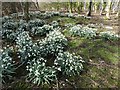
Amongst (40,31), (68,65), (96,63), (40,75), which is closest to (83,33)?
(40,31)

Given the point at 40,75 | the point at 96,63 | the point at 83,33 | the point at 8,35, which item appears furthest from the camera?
the point at 83,33

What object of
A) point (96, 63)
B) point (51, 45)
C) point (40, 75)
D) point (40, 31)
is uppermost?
point (40, 31)

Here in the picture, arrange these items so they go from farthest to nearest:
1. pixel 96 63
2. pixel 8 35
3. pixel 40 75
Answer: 1. pixel 8 35
2. pixel 96 63
3. pixel 40 75

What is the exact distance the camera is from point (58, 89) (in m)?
5.04

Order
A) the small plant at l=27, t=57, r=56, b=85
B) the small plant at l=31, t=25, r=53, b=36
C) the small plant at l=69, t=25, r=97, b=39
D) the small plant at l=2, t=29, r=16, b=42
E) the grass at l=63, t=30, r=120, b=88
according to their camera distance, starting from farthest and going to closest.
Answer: the small plant at l=31, t=25, r=53, b=36 < the small plant at l=69, t=25, r=97, b=39 < the small plant at l=2, t=29, r=16, b=42 < the grass at l=63, t=30, r=120, b=88 < the small plant at l=27, t=57, r=56, b=85

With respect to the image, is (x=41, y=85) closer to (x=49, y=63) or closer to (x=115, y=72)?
(x=49, y=63)

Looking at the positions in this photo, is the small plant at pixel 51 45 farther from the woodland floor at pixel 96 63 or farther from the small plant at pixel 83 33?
the small plant at pixel 83 33

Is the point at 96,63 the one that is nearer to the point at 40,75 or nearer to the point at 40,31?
the point at 40,75

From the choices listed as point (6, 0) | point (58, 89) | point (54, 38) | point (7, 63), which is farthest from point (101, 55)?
point (6, 0)

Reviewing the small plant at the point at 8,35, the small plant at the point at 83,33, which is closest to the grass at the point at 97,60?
the small plant at the point at 83,33

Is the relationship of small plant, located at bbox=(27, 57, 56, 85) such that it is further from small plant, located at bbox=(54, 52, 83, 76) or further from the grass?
the grass

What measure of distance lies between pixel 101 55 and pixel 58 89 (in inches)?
108

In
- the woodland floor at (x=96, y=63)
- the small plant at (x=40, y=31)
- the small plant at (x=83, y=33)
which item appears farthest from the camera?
the small plant at (x=40, y=31)

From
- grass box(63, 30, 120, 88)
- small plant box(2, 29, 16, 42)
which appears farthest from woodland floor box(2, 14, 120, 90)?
small plant box(2, 29, 16, 42)
